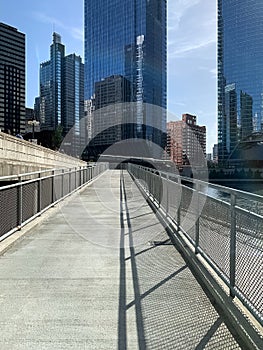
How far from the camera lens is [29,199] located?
8.52 m

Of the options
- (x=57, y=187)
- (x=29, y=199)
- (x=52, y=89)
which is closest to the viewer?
(x=29, y=199)

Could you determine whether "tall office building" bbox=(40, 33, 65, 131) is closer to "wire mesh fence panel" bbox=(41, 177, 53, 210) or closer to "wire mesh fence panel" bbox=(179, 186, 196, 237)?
"wire mesh fence panel" bbox=(41, 177, 53, 210)

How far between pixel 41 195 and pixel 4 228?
9.95 feet

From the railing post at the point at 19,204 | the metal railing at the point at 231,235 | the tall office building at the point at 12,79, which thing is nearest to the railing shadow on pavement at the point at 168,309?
the metal railing at the point at 231,235

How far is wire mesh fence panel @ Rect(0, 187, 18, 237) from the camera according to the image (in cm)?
649

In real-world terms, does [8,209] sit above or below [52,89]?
below

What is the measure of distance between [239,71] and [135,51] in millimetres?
43576

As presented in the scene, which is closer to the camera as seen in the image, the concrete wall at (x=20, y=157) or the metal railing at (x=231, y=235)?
the metal railing at (x=231, y=235)

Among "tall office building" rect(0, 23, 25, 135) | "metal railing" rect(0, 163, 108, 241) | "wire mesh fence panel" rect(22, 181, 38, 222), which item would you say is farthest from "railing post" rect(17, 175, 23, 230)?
"tall office building" rect(0, 23, 25, 135)

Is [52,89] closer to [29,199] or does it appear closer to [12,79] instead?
[12,79]

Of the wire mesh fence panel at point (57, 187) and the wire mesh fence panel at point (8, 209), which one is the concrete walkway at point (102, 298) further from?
the wire mesh fence panel at point (57, 187)

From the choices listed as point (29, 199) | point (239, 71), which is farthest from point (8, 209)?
point (239, 71)

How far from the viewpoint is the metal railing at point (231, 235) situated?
327 centimetres

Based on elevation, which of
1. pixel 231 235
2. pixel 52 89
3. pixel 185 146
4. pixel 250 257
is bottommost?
pixel 250 257
